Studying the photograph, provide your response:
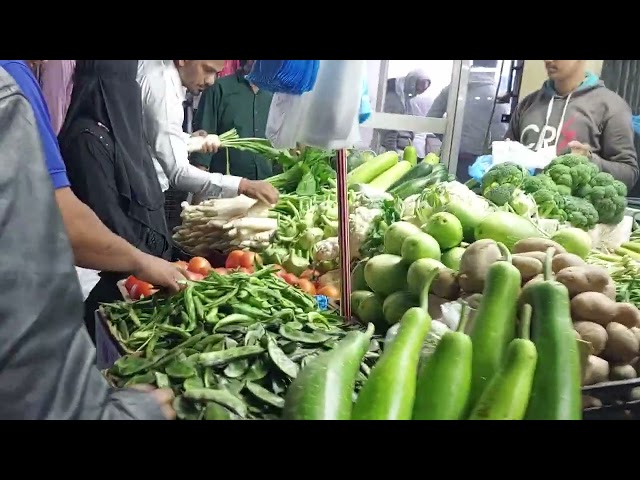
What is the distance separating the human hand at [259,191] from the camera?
184 centimetres

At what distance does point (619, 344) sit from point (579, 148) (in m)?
0.77

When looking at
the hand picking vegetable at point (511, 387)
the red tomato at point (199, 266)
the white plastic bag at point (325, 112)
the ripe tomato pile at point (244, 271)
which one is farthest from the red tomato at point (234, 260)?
the hand picking vegetable at point (511, 387)

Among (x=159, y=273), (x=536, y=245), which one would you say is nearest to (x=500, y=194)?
(x=536, y=245)

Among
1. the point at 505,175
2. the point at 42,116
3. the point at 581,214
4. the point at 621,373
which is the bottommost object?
the point at 621,373

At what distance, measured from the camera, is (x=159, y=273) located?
66.8 inches

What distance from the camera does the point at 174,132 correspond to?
157 centimetres

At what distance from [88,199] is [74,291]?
25 centimetres

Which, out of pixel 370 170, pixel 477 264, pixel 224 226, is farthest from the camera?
pixel 370 170

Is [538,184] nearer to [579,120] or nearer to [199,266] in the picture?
[579,120]

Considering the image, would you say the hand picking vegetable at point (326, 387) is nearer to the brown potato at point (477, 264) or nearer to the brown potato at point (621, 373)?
the brown potato at point (477, 264)
